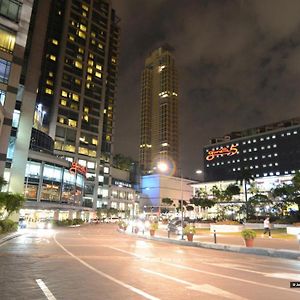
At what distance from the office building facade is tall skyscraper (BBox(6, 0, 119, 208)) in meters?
62.7

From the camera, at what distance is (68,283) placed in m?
9.09

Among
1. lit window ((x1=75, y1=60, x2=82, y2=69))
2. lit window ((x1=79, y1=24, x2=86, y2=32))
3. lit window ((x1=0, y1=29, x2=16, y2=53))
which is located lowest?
lit window ((x1=0, y1=29, x2=16, y2=53))

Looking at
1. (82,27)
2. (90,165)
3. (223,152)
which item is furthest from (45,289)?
(223,152)

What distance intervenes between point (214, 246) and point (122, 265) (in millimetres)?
11902

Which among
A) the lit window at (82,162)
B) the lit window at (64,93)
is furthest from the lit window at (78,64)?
the lit window at (82,162)

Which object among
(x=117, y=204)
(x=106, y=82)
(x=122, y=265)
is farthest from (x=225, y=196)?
(x=122, y=265)

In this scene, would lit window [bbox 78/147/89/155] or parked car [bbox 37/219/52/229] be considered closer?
parked car [bbox 37/219/52/229]

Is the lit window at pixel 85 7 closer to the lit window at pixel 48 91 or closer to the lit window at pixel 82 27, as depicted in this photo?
the lit window at pixel 82 27

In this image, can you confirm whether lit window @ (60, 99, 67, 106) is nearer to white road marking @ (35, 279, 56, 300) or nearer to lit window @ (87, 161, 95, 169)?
lit window @ (87, 161, 95, 169)

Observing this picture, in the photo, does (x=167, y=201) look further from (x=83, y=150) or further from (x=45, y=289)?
(x=45, y=289)

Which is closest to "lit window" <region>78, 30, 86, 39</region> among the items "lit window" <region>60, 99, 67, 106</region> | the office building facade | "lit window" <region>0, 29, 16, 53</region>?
"lit window" <region>60, 99, 67, 106</region>

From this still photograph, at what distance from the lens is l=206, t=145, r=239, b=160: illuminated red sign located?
16912 centimetres

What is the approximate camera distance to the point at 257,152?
158125 mm

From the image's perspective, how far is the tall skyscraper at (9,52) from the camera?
47750mm
